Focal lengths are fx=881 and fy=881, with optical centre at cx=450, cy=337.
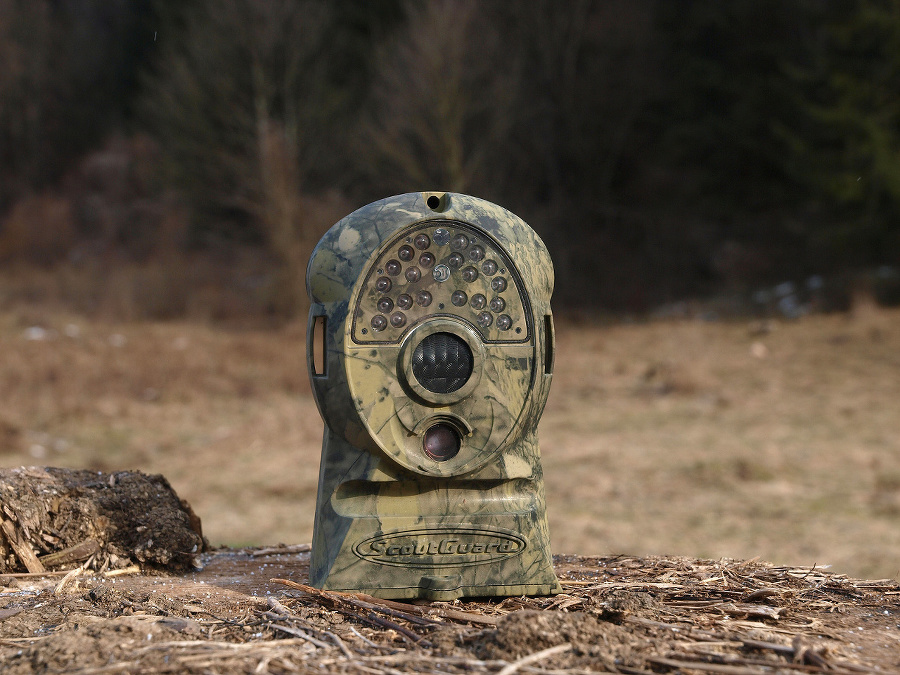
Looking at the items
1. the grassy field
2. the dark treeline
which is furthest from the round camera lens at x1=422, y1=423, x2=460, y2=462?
the dark treeline

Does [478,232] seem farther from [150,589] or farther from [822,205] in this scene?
[822,205]

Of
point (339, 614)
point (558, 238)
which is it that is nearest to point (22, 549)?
point (339, 614)

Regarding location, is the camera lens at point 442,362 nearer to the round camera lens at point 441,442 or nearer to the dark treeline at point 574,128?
the round camera lens at point 441,442

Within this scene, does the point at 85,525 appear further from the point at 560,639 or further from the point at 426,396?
the point at 560,639

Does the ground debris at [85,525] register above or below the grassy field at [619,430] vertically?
below

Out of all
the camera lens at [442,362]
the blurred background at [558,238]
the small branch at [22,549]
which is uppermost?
the blurred background at [558,238]

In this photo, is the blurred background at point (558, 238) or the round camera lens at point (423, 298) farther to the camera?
the blurred background at point (558, 238)

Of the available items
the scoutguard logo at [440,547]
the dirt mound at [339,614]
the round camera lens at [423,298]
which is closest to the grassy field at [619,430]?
the dirt mound at [339,614]

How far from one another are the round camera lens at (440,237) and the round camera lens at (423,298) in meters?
0.18

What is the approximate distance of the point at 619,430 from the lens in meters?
10.3

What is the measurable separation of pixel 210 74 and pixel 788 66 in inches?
531

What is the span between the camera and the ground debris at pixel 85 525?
337 cm

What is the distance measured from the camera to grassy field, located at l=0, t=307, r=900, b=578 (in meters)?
7.18

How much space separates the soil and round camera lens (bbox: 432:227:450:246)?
1229mm
